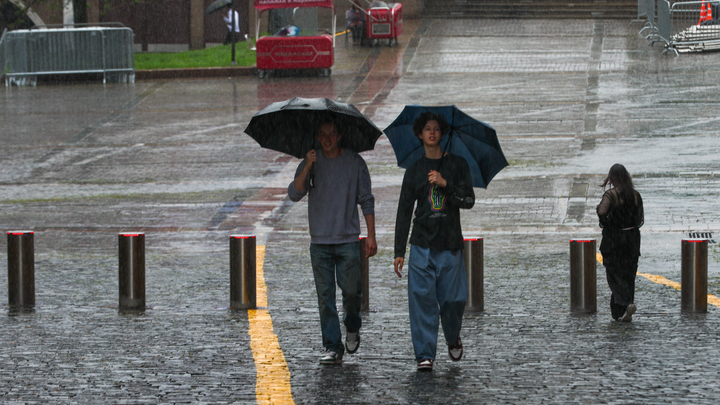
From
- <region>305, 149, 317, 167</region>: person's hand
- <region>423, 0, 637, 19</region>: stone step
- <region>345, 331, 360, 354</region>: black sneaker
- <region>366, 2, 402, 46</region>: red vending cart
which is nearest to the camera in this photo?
<region>305, 149, 317, 167</region>: person's hand

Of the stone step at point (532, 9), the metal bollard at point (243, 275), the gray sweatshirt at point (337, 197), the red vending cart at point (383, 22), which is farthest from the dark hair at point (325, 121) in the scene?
the stone step at point (532, 9)

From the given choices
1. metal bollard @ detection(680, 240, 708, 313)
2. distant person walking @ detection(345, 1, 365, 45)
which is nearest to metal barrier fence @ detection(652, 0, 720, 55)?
distant person walking @ detection(345, 1, 365, 45)

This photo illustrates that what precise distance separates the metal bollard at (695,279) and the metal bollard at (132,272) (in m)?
4.47

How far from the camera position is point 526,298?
8.69 meters

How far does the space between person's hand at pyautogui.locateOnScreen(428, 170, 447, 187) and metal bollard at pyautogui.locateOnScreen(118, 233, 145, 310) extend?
322 centimetres

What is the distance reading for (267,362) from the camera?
21.9 feet

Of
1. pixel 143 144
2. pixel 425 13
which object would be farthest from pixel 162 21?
pixel 143 144

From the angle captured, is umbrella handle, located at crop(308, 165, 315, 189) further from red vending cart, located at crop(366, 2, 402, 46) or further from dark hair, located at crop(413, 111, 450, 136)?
red vending cart, located at crop(366, 2, 402, 46)

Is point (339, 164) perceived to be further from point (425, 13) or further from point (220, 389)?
point (425, 13)

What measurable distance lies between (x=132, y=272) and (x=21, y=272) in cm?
101

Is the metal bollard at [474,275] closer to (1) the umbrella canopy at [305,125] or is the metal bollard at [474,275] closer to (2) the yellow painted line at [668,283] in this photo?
(2) the yellow painted line at [668,283]

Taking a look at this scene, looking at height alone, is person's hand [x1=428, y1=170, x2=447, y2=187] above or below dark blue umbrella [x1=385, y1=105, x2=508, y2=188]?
below

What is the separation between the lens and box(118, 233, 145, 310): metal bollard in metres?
8.50

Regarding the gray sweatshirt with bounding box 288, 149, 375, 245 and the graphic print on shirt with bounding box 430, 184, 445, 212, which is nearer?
the graphic print on shirt with bounding box 430, 184, 445, 212
